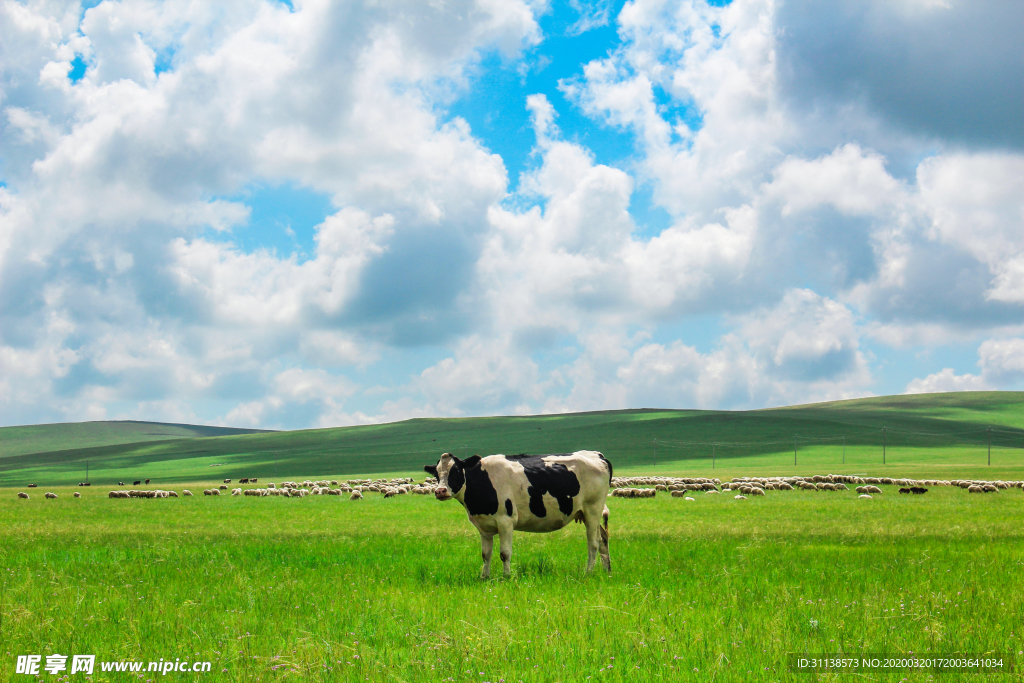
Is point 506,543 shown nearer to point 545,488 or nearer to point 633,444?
point 545,488

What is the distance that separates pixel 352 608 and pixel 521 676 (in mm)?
4150

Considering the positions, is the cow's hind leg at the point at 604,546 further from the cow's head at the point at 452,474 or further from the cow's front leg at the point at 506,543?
the cow's head at the point at 452,474

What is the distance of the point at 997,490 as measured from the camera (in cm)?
4600

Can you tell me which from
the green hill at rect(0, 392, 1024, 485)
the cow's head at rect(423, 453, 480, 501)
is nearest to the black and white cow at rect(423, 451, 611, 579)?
the cow's head at rect(423, 453, 480, 501)

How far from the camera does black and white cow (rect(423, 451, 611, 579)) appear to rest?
44.0ft

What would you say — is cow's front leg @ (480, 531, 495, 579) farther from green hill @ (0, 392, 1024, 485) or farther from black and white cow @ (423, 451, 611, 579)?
green hill @ (0, 392, 1024, 485)

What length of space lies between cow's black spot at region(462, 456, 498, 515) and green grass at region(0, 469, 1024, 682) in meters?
1.37

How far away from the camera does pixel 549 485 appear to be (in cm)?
1406

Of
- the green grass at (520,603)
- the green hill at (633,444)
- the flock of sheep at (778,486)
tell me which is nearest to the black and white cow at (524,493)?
the green grass at (520,603)

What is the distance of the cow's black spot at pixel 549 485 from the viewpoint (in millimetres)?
13938

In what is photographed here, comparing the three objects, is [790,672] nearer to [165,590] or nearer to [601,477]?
[601,477]

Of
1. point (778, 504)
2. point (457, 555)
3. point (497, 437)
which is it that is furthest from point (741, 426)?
point (457, 555)

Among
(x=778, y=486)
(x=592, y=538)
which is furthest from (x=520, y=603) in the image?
(x=778, y=486)

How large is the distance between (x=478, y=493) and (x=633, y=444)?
410ft
